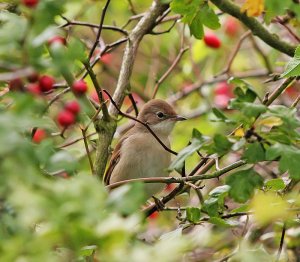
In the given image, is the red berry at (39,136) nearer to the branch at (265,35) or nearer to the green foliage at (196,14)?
the green foliage at (196,14)

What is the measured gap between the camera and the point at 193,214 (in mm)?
3426

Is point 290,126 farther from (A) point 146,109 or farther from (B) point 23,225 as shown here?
(A) point 146,109

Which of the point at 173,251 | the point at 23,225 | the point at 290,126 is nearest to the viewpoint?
the point at 173,251

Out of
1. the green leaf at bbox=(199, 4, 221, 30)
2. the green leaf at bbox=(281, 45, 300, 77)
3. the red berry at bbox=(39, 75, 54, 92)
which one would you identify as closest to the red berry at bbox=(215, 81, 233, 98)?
the green leaf at bbox=(199, 4, 221, 30)

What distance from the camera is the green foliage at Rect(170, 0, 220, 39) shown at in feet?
12.5

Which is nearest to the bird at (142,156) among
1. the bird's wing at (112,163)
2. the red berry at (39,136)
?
the bird's wing at (112,163)

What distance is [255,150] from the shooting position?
2.60m

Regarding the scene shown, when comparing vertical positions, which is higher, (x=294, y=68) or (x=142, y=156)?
(x=294, y=68)

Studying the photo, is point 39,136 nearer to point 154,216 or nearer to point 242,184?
point 154,216

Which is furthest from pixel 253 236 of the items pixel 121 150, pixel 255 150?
pixel 255 150

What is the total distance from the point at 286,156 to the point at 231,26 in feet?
14.8

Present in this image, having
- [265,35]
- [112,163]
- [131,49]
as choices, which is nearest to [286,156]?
[131,49]

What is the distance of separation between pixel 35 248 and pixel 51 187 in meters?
0.16

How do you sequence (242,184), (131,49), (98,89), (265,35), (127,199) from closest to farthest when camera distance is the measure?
(127,199), (242,184), (98,89), (131,49), (265,35)
